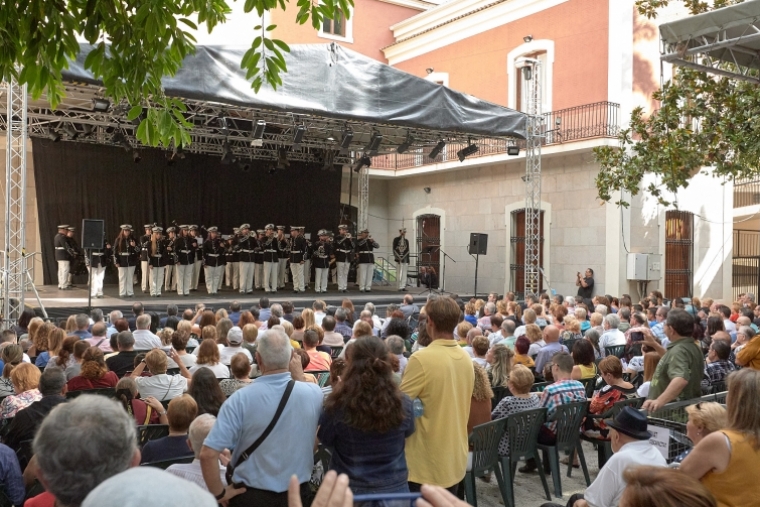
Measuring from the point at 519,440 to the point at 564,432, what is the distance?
44 cm

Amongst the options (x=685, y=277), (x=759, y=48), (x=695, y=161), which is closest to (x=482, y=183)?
(x=685, y=277)

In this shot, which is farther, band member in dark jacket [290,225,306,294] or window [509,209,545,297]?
window [509,209,545,297]

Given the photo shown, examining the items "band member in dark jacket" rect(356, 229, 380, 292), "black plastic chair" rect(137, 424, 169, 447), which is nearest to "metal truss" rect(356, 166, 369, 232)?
"band member in dark jacket" rect(356, 229, 380, 292)

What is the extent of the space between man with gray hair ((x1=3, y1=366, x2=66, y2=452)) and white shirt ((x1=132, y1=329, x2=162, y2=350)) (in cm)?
300

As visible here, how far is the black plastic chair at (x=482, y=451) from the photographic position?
14.3ft

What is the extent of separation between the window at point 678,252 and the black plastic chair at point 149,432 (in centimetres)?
1527

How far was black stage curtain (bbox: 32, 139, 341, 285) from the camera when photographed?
17375 millimetres

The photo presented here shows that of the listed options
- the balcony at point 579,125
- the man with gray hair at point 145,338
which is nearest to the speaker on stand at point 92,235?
the man with gray hair at point 145,338

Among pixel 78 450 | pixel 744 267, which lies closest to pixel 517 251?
pixel 744 267

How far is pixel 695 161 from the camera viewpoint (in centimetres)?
1088

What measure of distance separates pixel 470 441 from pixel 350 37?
1937 centimetres

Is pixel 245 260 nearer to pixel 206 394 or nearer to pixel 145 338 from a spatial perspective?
pixel 145 338

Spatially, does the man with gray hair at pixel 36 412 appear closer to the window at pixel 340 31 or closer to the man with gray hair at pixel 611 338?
the man with gray hair at pixel 611 338

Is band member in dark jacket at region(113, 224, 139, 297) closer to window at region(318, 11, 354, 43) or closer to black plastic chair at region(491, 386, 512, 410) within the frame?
window at region(318, 11, 354, 43)
